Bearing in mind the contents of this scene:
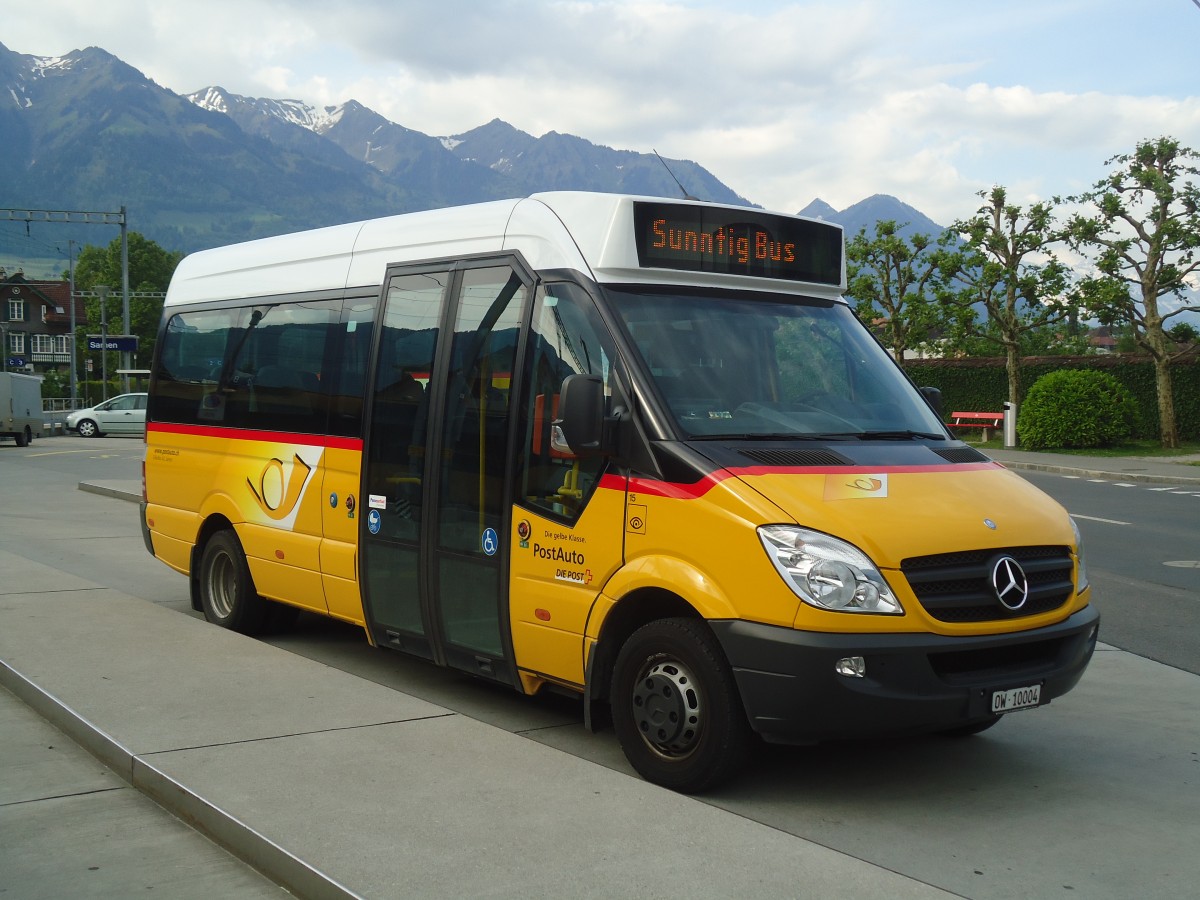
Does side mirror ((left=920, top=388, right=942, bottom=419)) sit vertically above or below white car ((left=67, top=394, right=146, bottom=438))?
below

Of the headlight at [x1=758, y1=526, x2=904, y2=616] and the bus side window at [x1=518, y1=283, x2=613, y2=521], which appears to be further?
the bus side window at [x1=518, y1=283, x2=613, y2=521]

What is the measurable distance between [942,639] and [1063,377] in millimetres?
29659

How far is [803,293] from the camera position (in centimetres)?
682

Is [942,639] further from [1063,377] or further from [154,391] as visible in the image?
[1063,377]

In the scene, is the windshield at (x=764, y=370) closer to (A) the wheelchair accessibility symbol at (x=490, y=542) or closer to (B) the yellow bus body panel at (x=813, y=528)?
(B) the yellow bus body panel at (x=813, y=528)

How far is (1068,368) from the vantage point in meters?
36.6

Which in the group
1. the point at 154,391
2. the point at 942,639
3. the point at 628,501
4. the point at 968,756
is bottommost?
the point at 968,756

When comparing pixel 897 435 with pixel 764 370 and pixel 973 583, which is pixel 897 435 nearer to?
pixel 764 370

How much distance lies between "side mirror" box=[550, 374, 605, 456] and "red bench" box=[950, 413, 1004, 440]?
1355 inches

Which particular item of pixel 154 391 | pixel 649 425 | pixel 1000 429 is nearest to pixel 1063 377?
pixel 1000 429

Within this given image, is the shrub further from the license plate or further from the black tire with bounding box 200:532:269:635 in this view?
the license plate

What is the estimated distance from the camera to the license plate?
5289mm

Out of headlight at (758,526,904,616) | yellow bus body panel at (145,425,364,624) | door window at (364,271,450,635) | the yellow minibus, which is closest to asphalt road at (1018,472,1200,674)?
the yellow minibus

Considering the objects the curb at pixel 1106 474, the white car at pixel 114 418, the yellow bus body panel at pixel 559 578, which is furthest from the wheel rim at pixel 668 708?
the white car at pixel 114 418
